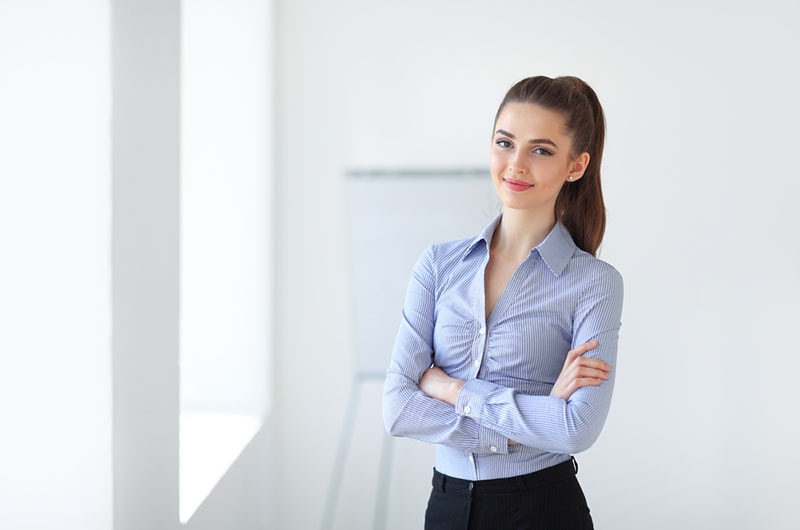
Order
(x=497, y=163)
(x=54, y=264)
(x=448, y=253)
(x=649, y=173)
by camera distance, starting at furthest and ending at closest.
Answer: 1. (x=649, y=173)
2. (x=448, y=253)
3. (x=497, y=163)
4. (x=54, y=264)

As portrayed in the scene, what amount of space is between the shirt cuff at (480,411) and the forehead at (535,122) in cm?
62

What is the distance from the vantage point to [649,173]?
3.70 metres

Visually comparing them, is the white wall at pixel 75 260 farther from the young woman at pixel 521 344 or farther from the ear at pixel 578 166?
the ear at pixel 578 166

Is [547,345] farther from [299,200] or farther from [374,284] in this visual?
[299,200]

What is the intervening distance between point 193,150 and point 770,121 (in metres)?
2.48

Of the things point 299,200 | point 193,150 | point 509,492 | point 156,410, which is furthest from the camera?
point 299,200

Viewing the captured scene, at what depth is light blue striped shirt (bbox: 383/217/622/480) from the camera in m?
1.91

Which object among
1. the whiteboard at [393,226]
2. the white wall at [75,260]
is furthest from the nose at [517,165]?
the whiteboard at [393,226]

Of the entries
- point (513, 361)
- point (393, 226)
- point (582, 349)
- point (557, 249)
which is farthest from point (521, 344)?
point (393, 226)

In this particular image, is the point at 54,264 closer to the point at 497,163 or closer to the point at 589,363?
the point at 497,163

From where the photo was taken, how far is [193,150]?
3.62m

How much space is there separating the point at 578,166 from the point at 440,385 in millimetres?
645

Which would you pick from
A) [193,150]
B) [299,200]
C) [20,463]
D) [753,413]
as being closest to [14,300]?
[20,463]

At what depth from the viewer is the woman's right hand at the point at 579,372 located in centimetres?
191
